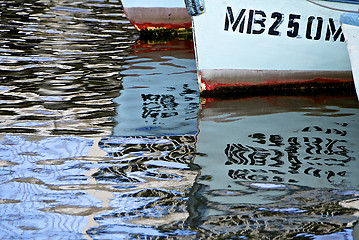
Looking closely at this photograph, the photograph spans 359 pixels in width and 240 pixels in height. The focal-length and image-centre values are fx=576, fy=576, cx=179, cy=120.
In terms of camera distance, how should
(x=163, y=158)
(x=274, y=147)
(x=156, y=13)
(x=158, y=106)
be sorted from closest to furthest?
(x=163, y=158)
(x=274, y=147)
(x=158, y=106)
(x=156, y=13)

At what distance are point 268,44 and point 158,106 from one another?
65.8 inches

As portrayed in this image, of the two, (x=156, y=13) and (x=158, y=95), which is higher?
(x=156, y=13)

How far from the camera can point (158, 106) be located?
7148 millimetres

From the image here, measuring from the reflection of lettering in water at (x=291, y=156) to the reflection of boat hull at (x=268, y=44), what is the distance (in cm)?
166

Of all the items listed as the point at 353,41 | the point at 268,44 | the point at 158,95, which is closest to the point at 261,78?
the point at 268,44

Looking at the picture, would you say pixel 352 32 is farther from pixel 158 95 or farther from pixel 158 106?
pixel 158 95

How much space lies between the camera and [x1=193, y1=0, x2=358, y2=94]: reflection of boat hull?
7.33m

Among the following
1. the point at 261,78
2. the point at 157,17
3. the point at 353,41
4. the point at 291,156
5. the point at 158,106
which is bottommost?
the point at 291,156

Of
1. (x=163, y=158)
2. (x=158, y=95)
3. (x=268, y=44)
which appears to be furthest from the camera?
(x=158, y=95)

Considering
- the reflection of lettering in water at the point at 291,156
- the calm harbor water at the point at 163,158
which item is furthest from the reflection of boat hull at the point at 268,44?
the reflection of lettering in water at the point at 291,156

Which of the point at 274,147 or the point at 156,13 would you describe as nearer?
the point at 274,147

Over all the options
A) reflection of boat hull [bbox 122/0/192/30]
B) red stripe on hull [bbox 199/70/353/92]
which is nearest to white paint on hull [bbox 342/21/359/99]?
red stripe on hull [bbox 199/70/353/92]

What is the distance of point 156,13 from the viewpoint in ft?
40.0

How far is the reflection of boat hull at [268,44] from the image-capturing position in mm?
7332
